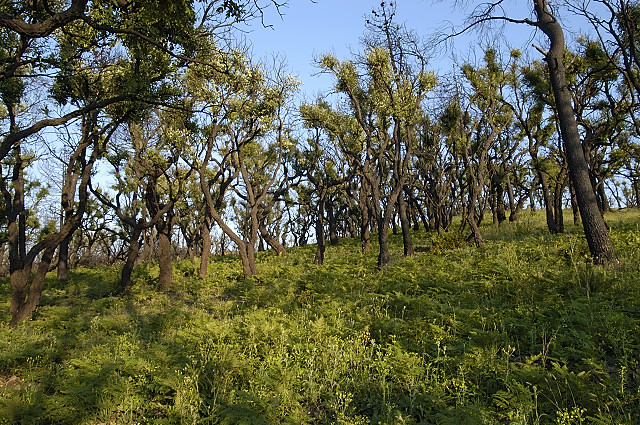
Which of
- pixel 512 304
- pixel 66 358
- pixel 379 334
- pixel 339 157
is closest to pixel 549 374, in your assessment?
pixel 379 334

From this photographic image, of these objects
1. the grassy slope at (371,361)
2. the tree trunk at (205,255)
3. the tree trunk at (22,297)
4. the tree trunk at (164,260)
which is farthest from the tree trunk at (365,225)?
the tree trunk at (22,297)

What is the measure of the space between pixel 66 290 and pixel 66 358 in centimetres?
1126

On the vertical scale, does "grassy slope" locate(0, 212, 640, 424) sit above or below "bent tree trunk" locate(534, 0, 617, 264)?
below

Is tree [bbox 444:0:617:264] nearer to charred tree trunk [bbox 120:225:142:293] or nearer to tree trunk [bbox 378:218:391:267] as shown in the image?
tree trunk [bbox 378:218:391:267]

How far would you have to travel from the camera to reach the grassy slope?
4410mm

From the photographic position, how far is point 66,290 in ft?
53.5

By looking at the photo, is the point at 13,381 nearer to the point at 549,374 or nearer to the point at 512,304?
the point at 549,374

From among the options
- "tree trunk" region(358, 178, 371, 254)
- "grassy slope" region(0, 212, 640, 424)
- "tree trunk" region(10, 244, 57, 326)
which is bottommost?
"grassy slope" region(0, 212, 640, 424)

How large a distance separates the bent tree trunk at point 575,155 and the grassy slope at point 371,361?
0.69 meters

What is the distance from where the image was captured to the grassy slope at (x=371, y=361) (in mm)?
4410

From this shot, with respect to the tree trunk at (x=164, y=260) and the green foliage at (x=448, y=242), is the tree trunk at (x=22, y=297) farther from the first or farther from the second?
→ the green foliage at (x=448, y=242)

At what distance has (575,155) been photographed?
1013 centimetres

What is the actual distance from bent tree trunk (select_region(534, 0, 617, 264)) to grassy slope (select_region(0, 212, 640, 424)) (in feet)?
2.27

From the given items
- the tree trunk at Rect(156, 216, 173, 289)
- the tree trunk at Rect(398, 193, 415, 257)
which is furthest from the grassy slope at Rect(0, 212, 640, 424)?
the tree trunk at Rect(398, 193, 415, 257)
